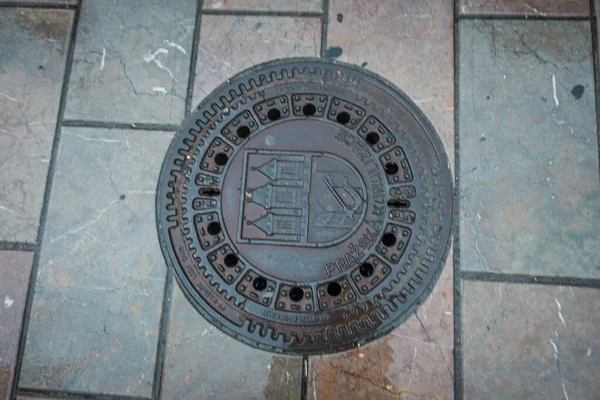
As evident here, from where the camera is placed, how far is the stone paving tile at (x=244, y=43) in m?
1.96

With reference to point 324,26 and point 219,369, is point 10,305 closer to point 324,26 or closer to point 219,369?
point 219,369

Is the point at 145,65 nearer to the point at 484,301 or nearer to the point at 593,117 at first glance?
the point at 484,301

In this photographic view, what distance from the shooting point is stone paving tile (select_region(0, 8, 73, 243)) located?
1.90 m

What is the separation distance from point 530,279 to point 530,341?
0.73 feet

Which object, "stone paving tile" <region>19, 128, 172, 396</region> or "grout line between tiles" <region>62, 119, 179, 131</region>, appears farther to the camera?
"grout line between tiles" <region>62, 119, 179, 131</region>

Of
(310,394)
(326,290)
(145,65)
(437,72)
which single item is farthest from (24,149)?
(437,72)

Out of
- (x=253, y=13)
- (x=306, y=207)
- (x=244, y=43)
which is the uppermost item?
(x=253, y=13)

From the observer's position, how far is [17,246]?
1.87m

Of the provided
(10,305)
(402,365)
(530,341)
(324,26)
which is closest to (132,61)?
(324,26)

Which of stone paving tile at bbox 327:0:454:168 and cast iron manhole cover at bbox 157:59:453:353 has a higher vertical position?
stone paving tile at bbox 327:0:454:168

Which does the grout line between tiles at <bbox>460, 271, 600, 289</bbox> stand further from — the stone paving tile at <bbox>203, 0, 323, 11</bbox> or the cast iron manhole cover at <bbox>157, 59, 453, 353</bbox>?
the stone paving tile at <bbox>203, 0, 323, 11</bbox>

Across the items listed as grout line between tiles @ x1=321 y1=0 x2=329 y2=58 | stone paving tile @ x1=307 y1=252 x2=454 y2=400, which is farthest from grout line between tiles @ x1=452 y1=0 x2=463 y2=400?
grout line between tiles @ x1=321 y1=0 x2=329 y2=58

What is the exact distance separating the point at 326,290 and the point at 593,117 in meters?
1.24

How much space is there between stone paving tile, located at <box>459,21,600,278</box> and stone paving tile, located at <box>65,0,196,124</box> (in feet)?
3.85
